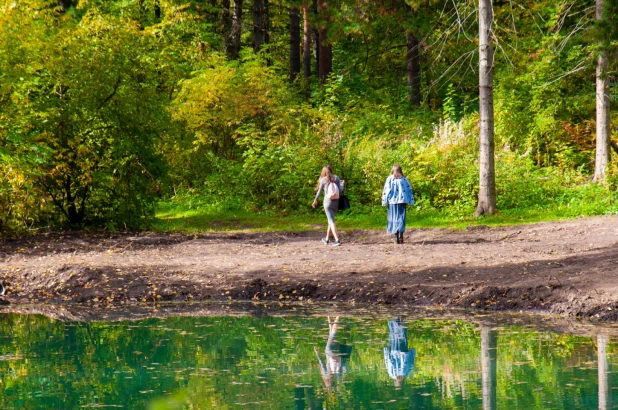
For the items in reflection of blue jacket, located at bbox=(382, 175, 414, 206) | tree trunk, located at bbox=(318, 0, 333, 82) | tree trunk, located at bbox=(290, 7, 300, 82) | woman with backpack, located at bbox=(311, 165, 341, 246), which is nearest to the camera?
woman with backpack, located at bbox=(311, 165, 341, 246)

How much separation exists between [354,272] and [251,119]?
49.0 ft

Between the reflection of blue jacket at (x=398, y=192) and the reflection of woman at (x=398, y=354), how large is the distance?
731cm

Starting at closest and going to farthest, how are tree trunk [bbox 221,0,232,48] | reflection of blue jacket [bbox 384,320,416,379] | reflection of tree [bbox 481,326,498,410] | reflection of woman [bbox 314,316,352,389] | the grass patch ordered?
reflection of tree [bbox 481,326,498,410], reflection of woman [bbox 314,316,352,389], reflection of blue jacket [bbox 384,320,416,379], the grass patch, tree trunk [bbox 221,0,232,48]

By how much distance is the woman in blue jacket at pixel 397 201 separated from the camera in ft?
58.0

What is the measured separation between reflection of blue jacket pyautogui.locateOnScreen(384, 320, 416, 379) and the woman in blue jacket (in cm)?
719

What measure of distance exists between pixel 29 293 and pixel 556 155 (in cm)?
1696

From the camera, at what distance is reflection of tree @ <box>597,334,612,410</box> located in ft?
22.3

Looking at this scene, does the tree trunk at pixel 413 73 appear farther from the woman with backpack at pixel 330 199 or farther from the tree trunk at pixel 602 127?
the woman with backpack at pixel 330 199

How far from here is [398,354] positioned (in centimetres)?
906

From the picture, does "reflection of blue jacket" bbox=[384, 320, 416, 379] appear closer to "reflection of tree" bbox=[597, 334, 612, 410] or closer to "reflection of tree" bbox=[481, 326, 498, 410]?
"reflection of tree" bbox=[481, 326, 498, 410]

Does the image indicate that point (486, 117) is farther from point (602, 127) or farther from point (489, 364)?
point (489, 364)

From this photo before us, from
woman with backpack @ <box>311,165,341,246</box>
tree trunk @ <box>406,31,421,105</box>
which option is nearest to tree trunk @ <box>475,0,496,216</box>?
woman with backpack @ <box>311,165,341,246</box>

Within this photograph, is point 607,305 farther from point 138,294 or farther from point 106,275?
point 106,275

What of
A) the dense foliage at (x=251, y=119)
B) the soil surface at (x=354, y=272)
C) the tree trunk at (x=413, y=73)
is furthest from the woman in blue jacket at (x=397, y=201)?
the tree trunk at (x=413, y=73)
